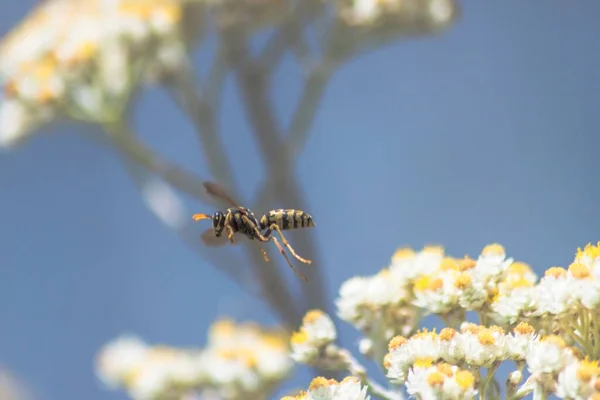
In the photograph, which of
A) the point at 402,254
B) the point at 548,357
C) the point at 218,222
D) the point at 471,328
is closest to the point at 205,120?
the point at 218,222

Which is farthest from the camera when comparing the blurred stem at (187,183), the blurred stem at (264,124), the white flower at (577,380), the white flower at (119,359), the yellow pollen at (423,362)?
the white flower at (119,359)

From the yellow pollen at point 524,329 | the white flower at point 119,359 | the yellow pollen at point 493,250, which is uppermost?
the white flower at point 119,359

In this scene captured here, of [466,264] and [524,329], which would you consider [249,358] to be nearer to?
[466,264]

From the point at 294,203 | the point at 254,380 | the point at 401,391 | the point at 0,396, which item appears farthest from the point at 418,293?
the point at 0,396

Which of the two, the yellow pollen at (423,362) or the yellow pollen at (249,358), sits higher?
the yellow pollen at (249,358)

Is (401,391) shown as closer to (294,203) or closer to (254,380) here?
(254,380)

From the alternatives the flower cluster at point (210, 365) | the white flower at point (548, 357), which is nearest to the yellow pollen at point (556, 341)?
the white flower at point (548, 357)

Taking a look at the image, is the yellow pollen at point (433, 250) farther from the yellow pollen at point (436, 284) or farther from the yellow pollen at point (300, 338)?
the yellow pollen at point (300, 338)
